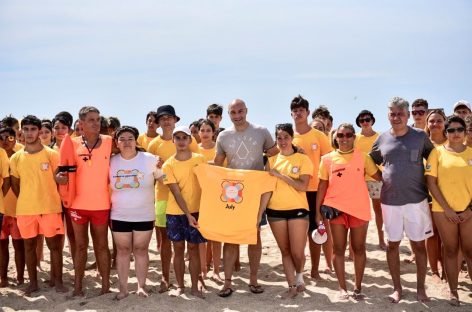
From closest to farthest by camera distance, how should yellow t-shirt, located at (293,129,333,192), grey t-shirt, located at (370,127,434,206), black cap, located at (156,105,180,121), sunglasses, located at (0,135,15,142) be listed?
grey t-shirt, located at (370,127,434,206)
yellow t-shirt, located at (293,129,333,192)
sunglasses, located at (0,135,15,142)
black cap, located at (156,105,180,121)

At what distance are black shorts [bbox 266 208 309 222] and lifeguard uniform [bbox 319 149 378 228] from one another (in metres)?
0.32

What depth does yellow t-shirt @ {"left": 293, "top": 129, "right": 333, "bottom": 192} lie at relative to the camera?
260 inches

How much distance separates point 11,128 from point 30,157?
949 millimetres

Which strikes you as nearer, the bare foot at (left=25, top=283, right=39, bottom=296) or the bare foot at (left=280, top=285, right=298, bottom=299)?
the bare foot at (left=280, top=285, right=298, bottom=299)

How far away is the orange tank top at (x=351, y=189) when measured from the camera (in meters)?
5.70

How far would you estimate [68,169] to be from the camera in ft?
19.4

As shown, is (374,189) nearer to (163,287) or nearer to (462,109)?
(462,109)

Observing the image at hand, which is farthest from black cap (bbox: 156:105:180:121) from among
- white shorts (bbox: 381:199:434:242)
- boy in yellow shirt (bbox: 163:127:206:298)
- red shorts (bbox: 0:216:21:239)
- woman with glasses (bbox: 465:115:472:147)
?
woman with glasses (bbox: 465:115:472:147)

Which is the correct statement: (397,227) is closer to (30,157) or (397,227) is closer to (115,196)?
(115,196)

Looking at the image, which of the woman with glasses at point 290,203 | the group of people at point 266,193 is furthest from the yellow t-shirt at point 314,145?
the woman with glasses at point 290,203

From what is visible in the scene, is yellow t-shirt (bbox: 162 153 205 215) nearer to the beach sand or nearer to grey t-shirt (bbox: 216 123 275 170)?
grey t-shirt (bbox: 216 123 275 170)

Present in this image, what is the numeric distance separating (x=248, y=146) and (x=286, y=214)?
1.04m

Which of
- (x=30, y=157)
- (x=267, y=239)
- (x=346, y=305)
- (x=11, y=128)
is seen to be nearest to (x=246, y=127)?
(x=346, y=305)

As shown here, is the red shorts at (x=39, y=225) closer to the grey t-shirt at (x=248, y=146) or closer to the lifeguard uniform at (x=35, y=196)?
the lifeguard uniform at (x=35, y=196)
